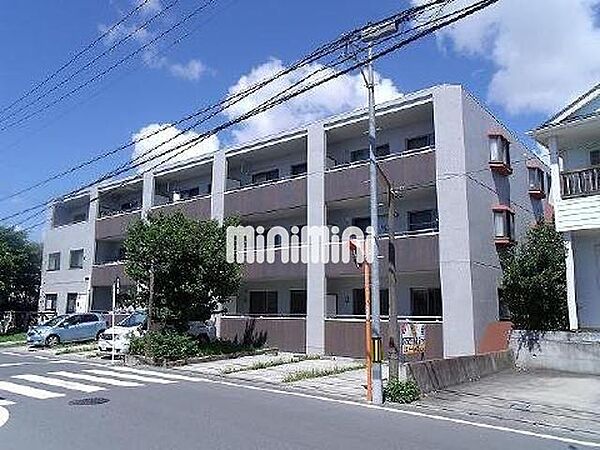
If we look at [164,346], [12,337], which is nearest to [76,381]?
[164,346]

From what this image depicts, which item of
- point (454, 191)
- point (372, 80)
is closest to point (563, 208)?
point (454, 191)

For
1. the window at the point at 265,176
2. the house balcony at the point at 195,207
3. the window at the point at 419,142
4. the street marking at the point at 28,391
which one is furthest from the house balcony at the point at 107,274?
the window at the point at 419,142

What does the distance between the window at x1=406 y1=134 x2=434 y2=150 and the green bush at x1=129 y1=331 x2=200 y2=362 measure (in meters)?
11.1

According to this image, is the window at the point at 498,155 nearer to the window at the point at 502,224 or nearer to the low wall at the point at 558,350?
the window at the point at 502,224

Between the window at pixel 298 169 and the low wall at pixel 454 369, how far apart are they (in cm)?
1200

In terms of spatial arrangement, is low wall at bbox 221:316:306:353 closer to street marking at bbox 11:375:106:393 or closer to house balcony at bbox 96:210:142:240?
street marking at bbox 11:375:106:393

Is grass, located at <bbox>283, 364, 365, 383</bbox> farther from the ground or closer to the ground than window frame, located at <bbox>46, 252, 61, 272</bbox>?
closer to the ground

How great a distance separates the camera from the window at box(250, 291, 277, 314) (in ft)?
83.1

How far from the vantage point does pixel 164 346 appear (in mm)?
19312

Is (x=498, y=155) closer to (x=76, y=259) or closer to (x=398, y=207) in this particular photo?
(x=398, y=207)

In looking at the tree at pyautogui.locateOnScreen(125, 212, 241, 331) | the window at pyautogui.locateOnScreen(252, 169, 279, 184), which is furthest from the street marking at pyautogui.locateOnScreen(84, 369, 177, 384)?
the window at pyautogui.locateOnScreen(252, 169, 279, 184)

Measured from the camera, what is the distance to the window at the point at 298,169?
2503 cm

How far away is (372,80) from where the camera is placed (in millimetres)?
13188

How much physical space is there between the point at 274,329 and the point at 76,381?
31.5 feet
